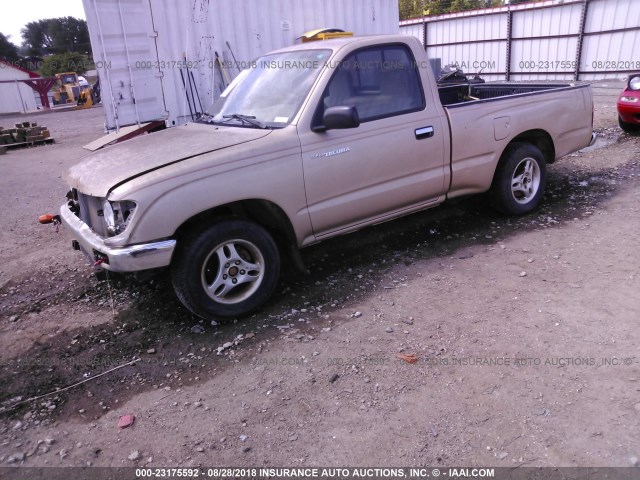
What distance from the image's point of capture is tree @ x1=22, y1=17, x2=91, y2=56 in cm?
7275

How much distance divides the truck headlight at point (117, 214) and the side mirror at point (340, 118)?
59.3 inches

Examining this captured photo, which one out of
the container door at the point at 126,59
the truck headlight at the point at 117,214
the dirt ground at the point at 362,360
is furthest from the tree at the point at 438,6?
the truck headlight at the point at 117,214

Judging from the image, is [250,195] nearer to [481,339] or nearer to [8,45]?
[481,339]

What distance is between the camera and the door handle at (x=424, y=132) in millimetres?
4379

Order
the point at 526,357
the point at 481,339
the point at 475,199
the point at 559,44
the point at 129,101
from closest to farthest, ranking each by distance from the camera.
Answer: the point at 526,357 < the point at 481,339 < the point at 475,199 < the point at 129,101 < the point at 559,44

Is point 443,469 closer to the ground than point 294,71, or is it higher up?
closer to the ground

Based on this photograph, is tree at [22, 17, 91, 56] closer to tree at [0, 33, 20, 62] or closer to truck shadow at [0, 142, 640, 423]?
tree at [0, 33, 20, 62]

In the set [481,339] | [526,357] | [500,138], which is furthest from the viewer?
[500,138]

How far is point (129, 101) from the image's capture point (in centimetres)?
743

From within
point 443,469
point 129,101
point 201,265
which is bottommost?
point 443,469

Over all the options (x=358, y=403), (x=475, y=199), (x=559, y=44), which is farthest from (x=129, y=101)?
(x=559, y=44)

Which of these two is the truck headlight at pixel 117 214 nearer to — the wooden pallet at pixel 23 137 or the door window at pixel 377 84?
the door window at pixel 377 84

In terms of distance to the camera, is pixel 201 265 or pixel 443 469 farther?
pixel 201 265

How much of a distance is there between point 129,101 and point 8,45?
229ft
